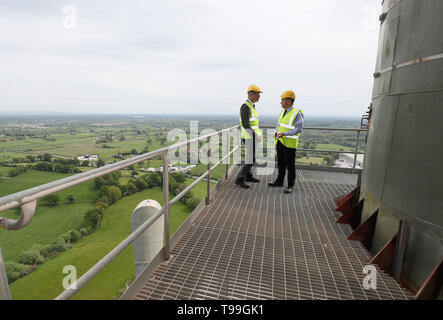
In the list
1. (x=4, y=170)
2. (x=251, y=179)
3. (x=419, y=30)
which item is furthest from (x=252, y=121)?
(x=4, y=170)

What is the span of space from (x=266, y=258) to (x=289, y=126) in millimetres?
2658

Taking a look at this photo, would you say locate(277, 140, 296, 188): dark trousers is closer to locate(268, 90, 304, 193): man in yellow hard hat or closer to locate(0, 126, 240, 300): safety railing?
locate(268, 90, 304, 193): man in yellow hard hat

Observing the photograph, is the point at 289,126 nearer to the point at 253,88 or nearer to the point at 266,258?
the point at 253,88

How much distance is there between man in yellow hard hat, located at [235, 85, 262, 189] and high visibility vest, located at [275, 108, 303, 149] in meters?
0.48

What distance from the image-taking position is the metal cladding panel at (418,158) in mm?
2072

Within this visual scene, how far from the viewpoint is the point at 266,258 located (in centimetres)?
269

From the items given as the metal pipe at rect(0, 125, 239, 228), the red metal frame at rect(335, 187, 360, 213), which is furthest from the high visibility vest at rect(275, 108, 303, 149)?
the metal pipe at rect(0, 125, 239, 228)

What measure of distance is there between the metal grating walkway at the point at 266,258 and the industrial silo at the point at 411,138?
0.37 m

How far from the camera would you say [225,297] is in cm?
207

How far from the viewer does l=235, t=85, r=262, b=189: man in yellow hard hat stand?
462 cm

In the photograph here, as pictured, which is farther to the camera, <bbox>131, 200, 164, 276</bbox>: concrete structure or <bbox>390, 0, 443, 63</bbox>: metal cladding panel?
<bbox>131, 200, 164, 276</bbox>: concrete structure

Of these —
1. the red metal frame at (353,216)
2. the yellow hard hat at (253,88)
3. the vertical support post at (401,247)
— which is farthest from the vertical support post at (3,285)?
the yellow hard hat at (253,88)
